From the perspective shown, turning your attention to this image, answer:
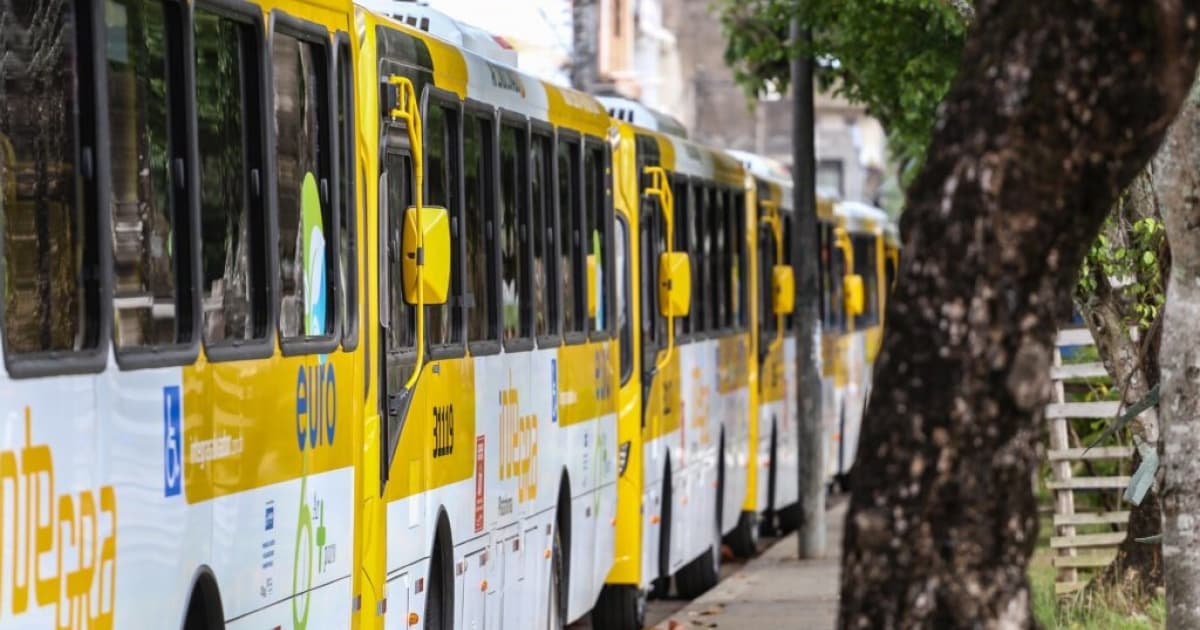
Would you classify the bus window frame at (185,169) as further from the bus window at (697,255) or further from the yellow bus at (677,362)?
the bus window at (697,255)

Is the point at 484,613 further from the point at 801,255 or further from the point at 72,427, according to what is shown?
the point at 801,255

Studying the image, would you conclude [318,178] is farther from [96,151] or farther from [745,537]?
[745,537]

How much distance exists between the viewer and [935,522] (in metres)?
6.61

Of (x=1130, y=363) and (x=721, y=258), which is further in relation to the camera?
(x=721, y=258)

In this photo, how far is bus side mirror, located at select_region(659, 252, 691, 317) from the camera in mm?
17375

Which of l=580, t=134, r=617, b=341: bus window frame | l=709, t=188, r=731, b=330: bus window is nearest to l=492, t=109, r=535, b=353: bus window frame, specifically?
l=580, t=134, r=617, b=341: bus window frame

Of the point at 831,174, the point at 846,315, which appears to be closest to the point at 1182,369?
the point at 846,315

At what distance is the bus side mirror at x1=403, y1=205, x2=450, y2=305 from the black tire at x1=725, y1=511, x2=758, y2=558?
1275cm

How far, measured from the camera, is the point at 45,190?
645cm

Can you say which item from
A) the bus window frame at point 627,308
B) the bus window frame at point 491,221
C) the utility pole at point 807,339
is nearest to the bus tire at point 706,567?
the utility pole at point 807,339

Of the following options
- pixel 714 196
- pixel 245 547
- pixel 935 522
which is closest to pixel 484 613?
pixel 245 547

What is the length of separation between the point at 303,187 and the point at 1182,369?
314cm

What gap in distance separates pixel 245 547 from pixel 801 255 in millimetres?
13900

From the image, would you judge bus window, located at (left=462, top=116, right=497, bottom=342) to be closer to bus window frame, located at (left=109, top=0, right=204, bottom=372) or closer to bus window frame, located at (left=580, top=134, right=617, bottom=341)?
bus window frame, located at (left=580, top=134, right=617, bottom=341)
